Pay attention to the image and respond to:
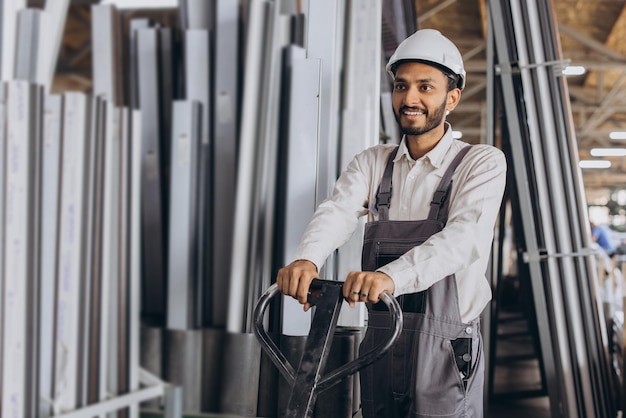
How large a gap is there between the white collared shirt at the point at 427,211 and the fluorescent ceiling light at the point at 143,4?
75 centimetres

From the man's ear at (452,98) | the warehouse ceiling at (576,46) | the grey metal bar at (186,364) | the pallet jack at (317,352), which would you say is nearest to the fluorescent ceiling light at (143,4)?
the grey metal bar at (186,364)

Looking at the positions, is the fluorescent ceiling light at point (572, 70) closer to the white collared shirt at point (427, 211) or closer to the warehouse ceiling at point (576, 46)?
the warehouse ceiling at point (576, 46)

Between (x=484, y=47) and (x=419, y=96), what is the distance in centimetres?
646

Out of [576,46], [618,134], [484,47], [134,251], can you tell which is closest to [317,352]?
[134,251]

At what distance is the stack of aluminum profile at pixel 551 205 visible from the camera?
333 centimetres

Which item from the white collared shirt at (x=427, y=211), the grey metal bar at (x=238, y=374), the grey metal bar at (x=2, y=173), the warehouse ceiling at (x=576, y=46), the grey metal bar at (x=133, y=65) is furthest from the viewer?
the warehouse ceiling at (x=576, y=46)

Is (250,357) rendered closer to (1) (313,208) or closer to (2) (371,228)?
(1) (313,208)

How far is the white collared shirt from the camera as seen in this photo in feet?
5.11

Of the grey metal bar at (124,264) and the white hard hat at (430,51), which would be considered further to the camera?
the white hard hat at (430,51)

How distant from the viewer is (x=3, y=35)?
30.9 inches

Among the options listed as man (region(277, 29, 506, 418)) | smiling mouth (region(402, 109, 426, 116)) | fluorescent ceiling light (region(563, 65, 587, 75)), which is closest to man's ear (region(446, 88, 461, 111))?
man (region(277, 29, 506, 418))

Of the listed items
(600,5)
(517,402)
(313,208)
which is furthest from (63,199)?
(600,5)

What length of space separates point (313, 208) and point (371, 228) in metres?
0.20

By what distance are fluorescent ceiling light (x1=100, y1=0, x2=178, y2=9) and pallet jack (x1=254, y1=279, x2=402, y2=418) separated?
611 mm
